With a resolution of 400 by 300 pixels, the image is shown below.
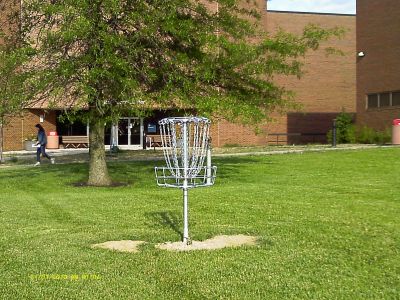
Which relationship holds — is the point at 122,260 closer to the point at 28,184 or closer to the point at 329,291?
the point at 329,291

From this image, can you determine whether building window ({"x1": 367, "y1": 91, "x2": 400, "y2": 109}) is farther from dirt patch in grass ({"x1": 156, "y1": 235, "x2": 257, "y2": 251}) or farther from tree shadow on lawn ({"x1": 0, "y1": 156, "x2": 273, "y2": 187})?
dirt patch in grass ({"x1": 156, "y1": 235, "x2": 257, "y2": 251})

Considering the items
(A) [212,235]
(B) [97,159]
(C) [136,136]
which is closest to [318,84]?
(C) [136,136]

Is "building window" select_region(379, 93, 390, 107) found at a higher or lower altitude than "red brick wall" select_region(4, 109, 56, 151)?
higher

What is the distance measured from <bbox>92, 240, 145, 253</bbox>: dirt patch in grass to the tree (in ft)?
19.6

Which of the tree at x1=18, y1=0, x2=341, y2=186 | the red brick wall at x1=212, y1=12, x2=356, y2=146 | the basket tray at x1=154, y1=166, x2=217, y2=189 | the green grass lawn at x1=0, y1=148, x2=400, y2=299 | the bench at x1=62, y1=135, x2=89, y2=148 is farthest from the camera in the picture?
the red brick wall at x1=212, y1=12, x2=356, y2=146

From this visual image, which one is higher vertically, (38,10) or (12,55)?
(38,10)

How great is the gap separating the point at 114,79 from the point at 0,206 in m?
3.76

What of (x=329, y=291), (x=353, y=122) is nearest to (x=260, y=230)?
(x=329, y=291)

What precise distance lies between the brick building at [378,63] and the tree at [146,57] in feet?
58.3

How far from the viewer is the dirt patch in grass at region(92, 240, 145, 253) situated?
719 centimetres

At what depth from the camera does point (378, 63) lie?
34062 millimetres

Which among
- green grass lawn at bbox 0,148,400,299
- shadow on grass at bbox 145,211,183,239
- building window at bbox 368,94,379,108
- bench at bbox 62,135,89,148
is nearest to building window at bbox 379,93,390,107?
building window at bbox 368,94,379,108

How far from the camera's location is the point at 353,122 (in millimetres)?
37906

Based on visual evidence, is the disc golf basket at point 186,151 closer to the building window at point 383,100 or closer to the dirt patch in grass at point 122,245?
the dirt patch in grass at point 122,245
